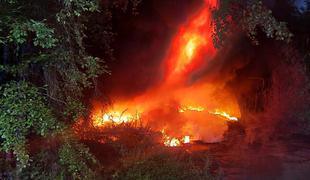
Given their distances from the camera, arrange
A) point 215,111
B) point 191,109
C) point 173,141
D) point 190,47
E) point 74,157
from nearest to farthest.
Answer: point 74,157 < point 173,141 < point 190,47 < point 191,109 < point 215,111

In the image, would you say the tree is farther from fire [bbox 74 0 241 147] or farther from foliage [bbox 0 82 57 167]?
fire [bbox 74 0 241 147]

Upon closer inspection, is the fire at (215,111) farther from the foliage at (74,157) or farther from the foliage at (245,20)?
the foliage at (74,157)

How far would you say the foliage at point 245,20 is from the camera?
6117mm

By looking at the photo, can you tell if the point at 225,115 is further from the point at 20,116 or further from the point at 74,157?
the point at 20,116

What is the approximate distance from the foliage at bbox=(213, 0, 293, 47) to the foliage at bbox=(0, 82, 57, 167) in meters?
2.62

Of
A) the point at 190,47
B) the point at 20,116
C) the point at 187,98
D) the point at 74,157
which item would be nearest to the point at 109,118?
the point at 74,157

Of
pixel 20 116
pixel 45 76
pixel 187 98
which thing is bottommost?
pixel 20 116

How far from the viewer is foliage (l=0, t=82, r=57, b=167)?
17.5 feet

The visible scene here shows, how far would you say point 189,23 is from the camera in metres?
13.2

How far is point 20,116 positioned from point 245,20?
334cm

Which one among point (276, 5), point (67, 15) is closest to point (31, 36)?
point (67, 15)

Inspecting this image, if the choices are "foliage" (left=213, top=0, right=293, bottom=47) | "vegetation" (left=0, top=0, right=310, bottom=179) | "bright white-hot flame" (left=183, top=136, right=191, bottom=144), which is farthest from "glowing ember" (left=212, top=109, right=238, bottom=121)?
"foliage" (left=213, top=0, right=293, bottom=47)

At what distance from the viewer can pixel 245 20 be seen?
6363 mm

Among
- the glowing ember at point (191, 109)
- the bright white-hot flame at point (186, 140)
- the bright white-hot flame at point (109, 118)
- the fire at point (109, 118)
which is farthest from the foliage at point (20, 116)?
the glowing ember at point (191, 109)
